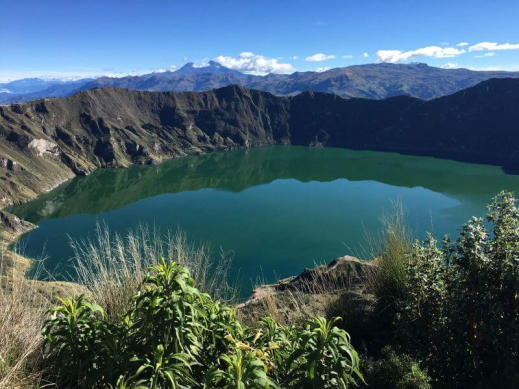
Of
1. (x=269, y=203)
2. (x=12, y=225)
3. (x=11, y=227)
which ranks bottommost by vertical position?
(x=269, y=203)

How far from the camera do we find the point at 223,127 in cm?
12556

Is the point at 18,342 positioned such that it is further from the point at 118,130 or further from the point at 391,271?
the point at 118,130

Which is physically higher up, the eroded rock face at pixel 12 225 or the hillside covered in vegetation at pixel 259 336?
the hillside covered in vegetation at pixel 259 336

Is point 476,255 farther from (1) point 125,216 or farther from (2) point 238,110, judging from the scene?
(2) point 238,110

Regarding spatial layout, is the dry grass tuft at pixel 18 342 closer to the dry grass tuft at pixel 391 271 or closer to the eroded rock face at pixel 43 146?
the dry grass tuft at pixel 391 271

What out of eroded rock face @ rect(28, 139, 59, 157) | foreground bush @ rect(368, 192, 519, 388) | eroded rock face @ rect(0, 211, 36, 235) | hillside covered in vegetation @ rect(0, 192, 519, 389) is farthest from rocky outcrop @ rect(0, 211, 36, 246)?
foreground bush @ rect(368, 192, 519, 388)

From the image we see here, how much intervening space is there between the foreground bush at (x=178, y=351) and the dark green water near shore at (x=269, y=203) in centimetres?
1508

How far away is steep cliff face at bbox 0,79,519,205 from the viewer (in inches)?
3012

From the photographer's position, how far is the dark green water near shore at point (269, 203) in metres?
35.8

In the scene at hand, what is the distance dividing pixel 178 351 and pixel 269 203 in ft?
172

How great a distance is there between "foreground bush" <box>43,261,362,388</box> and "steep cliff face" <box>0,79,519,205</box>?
226ft

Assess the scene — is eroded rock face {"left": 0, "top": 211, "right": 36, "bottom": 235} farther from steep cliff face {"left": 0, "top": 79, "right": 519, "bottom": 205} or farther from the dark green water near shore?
steep cliff face {"left": 0, "top": 79, "right": 519, "bottom": 205}

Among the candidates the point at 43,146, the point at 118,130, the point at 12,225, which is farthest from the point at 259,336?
the point at 118,130

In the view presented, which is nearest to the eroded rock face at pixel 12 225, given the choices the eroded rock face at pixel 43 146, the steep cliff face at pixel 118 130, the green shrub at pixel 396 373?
the steep cliff face at pixel 118 130
